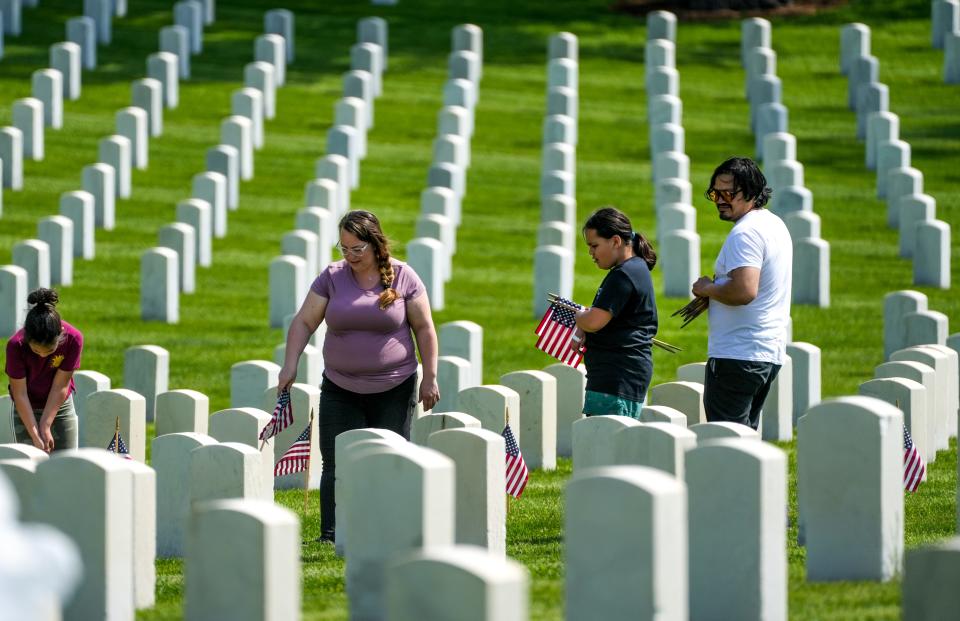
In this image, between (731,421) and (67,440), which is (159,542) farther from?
(731,421)

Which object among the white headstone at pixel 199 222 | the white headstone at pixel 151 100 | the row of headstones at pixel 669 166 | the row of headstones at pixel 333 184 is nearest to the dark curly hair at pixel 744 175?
the row of headstones at pixel 333 184

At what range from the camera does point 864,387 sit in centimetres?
930

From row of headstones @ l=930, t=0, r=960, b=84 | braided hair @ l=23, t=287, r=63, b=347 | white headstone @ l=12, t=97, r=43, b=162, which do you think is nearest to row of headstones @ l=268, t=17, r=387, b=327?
white headstone @ l=12, t=97, r=43, b=162

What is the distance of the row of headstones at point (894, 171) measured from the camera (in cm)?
1515

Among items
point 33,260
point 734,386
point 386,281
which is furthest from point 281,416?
point 33,260

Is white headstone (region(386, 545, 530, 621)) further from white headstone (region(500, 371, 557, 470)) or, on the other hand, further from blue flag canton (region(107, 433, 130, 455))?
white headstone (region(500, 371, 557, 470))

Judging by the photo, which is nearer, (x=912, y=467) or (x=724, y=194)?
(x=724, y=194)

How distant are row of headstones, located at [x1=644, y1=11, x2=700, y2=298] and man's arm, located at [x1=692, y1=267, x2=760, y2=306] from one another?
7509 mm

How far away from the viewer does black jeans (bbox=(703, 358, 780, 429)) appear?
752cm

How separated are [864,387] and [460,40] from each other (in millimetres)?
15277

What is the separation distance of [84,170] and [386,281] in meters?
9.70

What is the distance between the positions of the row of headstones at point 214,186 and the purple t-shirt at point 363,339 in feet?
21.6

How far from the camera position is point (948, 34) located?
75.6 ft

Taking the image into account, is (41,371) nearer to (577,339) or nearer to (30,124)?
(577,339)
